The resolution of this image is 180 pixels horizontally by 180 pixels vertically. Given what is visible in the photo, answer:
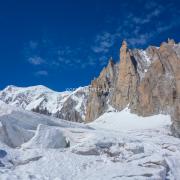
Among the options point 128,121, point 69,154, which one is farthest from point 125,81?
point 69,154

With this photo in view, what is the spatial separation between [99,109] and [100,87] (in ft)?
44.7

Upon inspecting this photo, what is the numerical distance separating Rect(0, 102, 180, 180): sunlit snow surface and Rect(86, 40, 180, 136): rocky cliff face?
246 ft

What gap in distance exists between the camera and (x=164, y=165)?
28344 millimetres

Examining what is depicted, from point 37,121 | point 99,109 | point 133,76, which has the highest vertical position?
point 133,76

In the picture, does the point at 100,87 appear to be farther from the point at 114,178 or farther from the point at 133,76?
the point at 114,178

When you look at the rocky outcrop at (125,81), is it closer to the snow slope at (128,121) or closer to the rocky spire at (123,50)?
the rocky spire at (123,50)

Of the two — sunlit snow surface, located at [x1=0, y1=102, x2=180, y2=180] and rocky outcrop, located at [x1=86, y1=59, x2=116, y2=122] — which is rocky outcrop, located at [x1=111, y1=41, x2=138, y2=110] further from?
sunlit snow surface, located at [x1=0, y1=102, x2=180, y2=180]

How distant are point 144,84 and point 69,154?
357ft

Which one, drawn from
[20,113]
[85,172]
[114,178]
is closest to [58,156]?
[85,172]

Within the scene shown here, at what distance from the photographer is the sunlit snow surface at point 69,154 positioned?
25.9 m

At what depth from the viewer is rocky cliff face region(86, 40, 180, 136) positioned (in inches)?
4970

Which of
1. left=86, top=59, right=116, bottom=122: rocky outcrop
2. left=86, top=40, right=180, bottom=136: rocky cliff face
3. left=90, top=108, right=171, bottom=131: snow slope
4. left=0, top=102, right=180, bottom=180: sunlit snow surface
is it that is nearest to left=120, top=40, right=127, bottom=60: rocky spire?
Answer: left=86, top=40, right=180, bottom=136: rocky cliff face

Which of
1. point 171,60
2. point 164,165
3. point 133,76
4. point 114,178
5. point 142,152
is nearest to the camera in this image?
point 114,178

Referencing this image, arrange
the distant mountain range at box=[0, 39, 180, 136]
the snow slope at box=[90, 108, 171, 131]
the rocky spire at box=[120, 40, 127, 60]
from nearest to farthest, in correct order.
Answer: the snow slope at box=[90, 108, 171, 131]
the distant mountain range at box=[0, 39, 180, 136]
the rocky spire at box=[120, 40, 127, 60]
